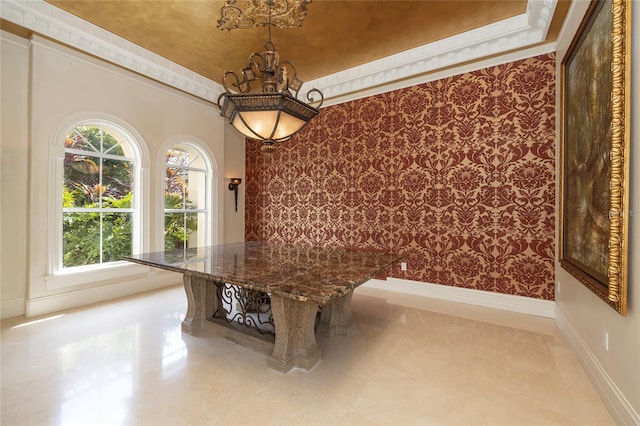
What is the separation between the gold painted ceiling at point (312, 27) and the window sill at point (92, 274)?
9.23 ft

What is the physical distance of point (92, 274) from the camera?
3.46 m

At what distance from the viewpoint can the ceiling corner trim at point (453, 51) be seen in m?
2.89

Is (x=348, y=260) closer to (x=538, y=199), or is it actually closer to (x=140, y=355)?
(x=140, y=355)

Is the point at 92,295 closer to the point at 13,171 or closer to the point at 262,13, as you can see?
the point at 13,171

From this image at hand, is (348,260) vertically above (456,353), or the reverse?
(348,260)

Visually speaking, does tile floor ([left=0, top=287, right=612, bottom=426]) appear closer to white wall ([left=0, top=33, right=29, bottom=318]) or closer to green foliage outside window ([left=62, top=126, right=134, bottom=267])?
white wall ([left=0, top=33, right=29, bottom=318])

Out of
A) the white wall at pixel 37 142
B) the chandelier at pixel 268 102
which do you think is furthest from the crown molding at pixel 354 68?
the chandelier at pixel 268 102

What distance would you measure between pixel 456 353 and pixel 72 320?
364cm

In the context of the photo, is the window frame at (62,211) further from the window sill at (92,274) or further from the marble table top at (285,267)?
the marble table top at (285,267)

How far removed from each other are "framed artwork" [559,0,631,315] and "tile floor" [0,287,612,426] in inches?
28.0

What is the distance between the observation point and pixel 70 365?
2059 millimetres

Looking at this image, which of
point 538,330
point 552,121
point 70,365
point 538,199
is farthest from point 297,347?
point 552,121

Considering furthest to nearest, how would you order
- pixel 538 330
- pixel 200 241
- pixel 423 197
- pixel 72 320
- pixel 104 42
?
1. pixel 200 241
2. pixel 423 197
3. pixel 104 42
4. pixel 72 320
5. pixel 538 330

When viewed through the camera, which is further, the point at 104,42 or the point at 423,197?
the point at 423,197
